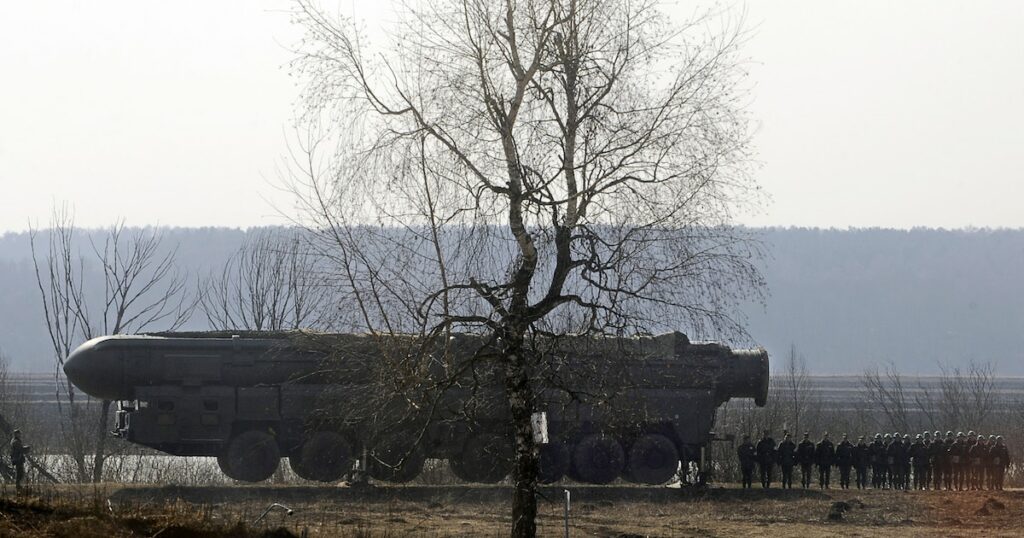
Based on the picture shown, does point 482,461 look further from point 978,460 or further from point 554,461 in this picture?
point 978,460

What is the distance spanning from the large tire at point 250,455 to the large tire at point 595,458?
6.65 m

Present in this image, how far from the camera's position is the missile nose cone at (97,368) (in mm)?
29359

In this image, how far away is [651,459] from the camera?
31109 mm

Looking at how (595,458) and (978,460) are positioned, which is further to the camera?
(978,460)

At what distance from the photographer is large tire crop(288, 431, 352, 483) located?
29938mm

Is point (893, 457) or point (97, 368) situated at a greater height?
point (97, 368)

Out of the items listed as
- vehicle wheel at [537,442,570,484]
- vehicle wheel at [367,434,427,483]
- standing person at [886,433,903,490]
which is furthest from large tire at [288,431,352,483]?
standing person at [886,433,903,490]

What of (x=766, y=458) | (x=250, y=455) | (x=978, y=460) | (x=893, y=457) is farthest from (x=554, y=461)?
(x=978, y=460)

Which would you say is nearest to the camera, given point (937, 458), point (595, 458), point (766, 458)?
point (595, 458)

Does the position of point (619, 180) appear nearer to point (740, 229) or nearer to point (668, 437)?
point (740, 229)

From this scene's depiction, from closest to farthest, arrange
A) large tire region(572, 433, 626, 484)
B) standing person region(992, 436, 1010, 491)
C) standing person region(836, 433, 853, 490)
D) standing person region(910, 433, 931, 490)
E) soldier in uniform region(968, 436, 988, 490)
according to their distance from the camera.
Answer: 1. large tire region(572, 433, 626, 484)
2. standing person region(836, 433, 853, 490)
3. standing person region(910, 433, 931, 490)
4. soldier in uniform region(968, 436, 988, 490)
5. standing person region(992, 436, 1010, 491)

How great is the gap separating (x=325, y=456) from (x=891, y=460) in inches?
542

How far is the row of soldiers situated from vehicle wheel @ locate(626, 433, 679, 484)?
2202mm

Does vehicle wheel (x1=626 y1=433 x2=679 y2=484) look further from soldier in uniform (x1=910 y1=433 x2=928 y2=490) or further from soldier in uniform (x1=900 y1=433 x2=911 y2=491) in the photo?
soldier in uniform (x1=910 y1=433 x2=928 y2=490)
